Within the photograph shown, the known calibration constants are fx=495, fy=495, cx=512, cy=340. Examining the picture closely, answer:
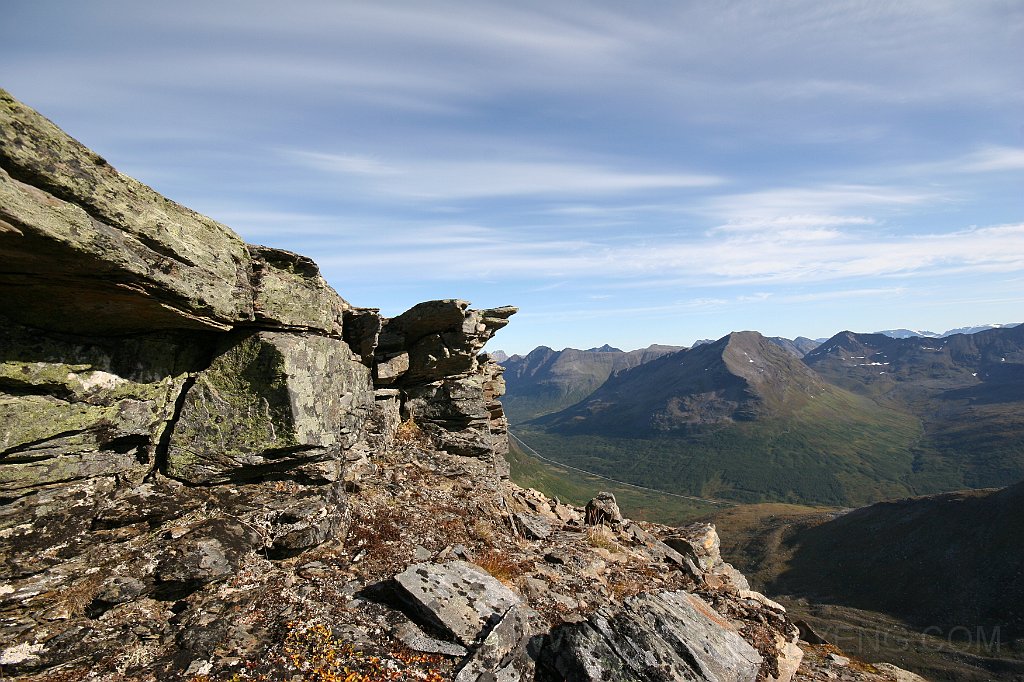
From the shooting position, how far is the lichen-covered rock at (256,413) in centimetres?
1706

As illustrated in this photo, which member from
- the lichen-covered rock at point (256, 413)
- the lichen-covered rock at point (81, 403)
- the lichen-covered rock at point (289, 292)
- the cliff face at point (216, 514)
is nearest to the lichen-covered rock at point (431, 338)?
the cliff face at point (216, 514)

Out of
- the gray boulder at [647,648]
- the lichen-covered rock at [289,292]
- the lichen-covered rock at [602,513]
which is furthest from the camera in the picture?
the lichen-covered rock at [602,513]

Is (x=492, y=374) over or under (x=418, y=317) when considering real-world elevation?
under

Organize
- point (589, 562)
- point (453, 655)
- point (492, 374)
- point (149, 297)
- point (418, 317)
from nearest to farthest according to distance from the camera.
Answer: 1. point (453, 655)
2. point (149, 297)
3. point (589, 562)
4. point (418, 317)
5. point (492, 374)

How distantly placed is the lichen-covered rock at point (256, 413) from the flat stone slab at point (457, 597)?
636cm

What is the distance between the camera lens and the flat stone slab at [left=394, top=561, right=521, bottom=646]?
14742 mm

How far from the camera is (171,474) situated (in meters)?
16.5

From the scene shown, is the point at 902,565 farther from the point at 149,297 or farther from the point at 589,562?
the point at 149,297

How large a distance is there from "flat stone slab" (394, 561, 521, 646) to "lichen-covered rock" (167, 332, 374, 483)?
6360mm

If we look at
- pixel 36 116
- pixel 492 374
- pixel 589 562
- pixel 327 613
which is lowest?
pixel 589 562

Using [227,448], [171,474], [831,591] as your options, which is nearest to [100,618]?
[171,474]

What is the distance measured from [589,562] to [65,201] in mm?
22465

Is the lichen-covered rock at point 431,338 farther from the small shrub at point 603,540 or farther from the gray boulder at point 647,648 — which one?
the gray boulder at point 647,648

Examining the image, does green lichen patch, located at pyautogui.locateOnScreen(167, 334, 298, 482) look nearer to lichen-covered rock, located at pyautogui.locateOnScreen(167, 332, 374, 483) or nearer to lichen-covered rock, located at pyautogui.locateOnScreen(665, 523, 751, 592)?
lichen-covered rock, located at pyautogui.locateOnScreen(167, 332, 374, 483)
